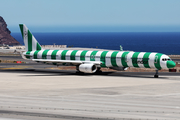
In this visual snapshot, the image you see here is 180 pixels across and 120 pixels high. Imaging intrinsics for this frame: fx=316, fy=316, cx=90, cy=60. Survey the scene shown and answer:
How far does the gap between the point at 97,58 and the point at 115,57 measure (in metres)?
3.88

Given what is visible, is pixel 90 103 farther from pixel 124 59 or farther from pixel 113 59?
pixel 113 59

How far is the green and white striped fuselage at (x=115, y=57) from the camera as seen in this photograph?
52.6 meters

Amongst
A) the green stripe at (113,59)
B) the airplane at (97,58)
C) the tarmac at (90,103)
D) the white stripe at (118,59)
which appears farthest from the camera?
the green stripe at (113,59)

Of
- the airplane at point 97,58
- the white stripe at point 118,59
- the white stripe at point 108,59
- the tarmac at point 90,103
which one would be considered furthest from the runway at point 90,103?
the white stripe at point 108,59

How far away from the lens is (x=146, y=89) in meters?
39.5

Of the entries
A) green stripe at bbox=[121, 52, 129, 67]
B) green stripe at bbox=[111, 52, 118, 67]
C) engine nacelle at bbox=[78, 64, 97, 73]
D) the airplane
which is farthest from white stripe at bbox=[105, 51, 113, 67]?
green stripe at bbox=[121, 52, 129, 67]

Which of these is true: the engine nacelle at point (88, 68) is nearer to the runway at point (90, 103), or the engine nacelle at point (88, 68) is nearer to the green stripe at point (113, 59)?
the green stripe at point (113, 59)

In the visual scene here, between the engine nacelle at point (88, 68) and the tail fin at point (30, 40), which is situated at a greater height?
the tail fin at point (30, 40)

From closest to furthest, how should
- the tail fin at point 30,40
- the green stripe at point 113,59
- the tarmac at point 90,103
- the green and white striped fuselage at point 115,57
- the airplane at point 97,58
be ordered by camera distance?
the tarmac at point 90,103
the green and white striped fuselage at point 115,57
the airplane at point 97,58
the green stripe at point 113,59
the tail fin at point 30,40

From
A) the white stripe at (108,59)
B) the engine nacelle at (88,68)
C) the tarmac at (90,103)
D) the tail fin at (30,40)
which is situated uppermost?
the tail fin at (30,40)

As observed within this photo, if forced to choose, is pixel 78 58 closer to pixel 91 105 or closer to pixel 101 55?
pixel 101 55

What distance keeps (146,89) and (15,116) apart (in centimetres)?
1964

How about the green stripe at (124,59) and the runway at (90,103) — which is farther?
the green stripe at (124,59)

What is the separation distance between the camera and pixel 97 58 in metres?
58.5
